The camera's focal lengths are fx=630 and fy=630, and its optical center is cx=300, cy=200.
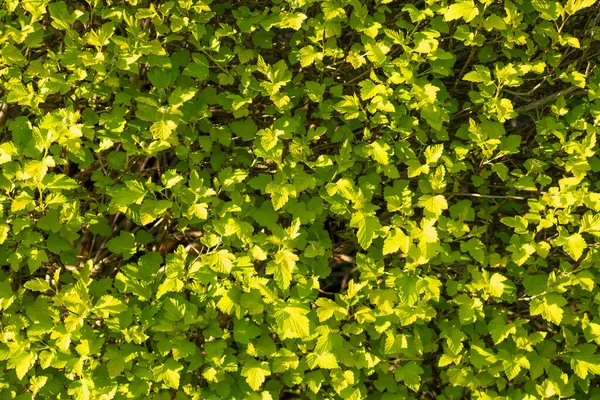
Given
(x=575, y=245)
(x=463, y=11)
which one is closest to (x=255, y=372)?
(x=575, y=245)

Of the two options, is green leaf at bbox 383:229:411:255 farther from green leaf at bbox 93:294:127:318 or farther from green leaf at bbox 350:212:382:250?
green leaf at bbox 93:294:127:318

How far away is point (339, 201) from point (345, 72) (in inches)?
25.9

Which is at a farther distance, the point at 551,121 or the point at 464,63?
the point at 464,63

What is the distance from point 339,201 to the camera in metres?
2.66

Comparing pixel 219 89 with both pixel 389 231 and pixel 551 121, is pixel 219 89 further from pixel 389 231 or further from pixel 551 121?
pixel 551 121

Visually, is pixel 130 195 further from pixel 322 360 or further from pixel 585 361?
pixel 585 361

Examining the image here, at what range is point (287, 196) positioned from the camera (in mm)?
2549

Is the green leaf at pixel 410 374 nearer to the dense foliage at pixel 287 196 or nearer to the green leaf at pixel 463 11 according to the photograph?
the dense foliage at pixel 287 196

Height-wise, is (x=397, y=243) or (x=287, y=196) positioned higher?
(x=287, y=196)

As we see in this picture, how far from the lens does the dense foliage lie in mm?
2537

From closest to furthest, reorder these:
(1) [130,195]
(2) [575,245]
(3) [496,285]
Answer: (1) [130,195] < (2) [575,245] < (3) [496,285]

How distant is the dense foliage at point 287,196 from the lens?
8.32 ft

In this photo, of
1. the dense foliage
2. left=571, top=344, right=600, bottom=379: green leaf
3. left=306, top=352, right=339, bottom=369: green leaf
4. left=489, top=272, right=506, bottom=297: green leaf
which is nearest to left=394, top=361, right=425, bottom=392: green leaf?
the dense foliage

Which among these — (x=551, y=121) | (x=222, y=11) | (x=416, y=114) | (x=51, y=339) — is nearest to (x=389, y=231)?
(x=416, y=114)
